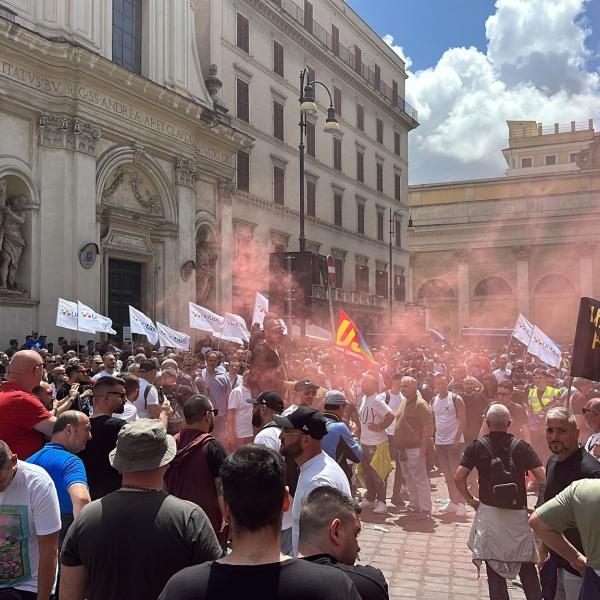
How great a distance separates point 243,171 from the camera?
29.4 metres

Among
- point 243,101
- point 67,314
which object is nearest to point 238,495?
point 67,314

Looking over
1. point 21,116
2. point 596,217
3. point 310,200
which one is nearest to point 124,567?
point 21,116

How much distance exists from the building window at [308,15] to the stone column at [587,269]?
1110 inches

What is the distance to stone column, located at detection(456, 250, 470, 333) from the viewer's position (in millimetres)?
53844

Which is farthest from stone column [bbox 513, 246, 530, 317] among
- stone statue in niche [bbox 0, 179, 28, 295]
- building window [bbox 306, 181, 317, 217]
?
stone statue in niche [bbox 0, 179, 28, 295]

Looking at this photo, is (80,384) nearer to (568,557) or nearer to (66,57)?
(568,557)

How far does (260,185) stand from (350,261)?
34.2 ft

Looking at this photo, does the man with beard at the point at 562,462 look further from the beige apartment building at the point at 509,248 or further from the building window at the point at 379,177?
the beige apartment building at the point at 509,248

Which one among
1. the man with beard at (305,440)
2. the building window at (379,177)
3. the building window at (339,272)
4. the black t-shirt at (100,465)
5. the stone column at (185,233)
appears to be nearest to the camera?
the man with beard at (305,440)

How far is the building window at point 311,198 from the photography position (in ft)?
114

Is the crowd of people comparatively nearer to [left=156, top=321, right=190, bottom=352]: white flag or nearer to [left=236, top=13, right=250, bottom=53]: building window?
[left=156, top=321, right=190, bottom=352]: white flag

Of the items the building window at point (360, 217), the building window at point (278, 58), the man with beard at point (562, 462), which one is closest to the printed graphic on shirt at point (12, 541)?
the man with beard at point (562, 462)

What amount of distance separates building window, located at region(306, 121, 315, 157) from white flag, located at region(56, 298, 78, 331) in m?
22.0

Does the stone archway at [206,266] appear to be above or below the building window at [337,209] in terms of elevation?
below
